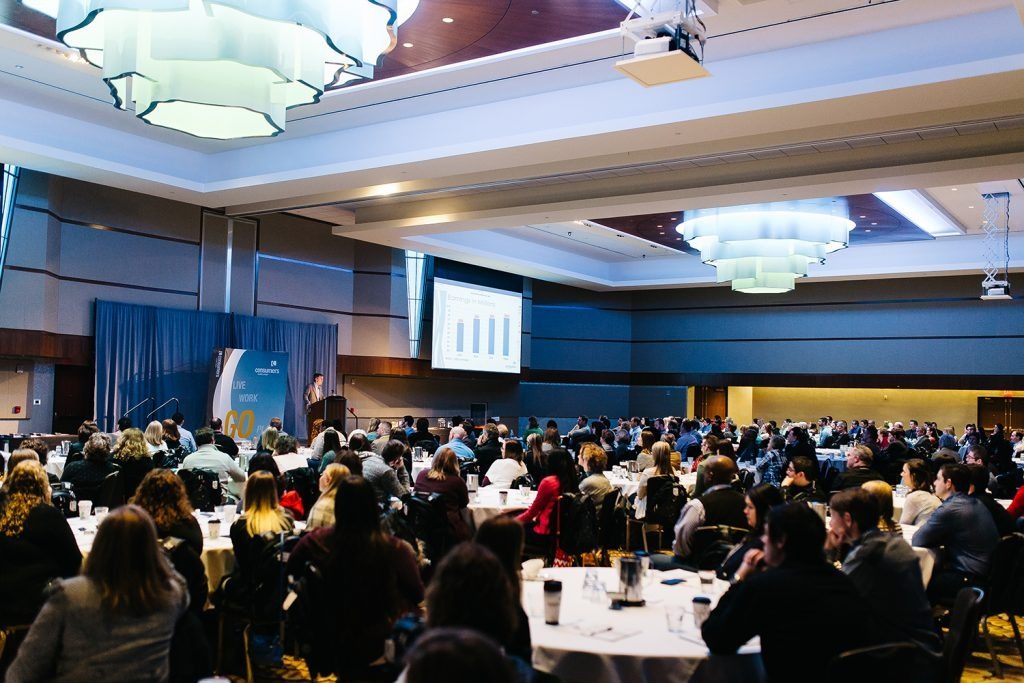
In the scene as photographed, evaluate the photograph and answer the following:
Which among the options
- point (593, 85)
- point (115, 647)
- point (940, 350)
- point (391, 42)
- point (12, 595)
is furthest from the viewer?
point (940, 350)

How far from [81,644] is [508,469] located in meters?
6.19

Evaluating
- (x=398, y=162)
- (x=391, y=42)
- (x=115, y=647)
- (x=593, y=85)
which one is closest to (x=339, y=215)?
(x=398, y=162)

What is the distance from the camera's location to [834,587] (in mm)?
2893

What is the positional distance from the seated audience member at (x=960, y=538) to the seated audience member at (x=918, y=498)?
1.64ft

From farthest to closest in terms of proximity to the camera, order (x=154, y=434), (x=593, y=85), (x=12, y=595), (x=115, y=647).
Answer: (x=593, y=85), (x=154, y=434), (x=12, y=595), (x=115, y=647)

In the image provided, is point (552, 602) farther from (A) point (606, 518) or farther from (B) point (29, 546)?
(A) point (606, 518)

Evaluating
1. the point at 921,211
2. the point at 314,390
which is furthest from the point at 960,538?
the point at 314,390

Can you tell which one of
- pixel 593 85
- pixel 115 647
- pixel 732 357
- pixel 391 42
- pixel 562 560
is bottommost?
pixel 562 560

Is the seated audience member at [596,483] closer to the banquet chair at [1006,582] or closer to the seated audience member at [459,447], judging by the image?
the seated audience member at [459,447]

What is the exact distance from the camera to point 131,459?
7.32m

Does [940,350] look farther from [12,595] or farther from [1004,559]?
[12,595]

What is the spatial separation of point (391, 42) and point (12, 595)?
4.23 meters

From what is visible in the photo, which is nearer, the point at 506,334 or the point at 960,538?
the point at 960,538

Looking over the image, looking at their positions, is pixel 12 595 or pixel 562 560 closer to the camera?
pixel 12 595
